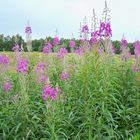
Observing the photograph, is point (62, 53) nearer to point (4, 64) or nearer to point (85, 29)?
point (4, 64)

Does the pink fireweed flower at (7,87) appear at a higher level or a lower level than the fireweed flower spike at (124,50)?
lower

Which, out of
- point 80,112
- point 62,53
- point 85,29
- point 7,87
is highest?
point 85,29

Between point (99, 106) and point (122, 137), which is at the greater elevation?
point (99, 106)

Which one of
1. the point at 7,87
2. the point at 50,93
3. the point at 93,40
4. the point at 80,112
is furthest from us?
the point at 7,87

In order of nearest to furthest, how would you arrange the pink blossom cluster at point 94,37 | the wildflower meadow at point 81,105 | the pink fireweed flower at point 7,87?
the wildflower meadow at point 81,105
the pink blossom cluster at point 94,37
the pink fireweed flower at point 7,87

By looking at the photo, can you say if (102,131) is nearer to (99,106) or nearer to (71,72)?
(99,106)

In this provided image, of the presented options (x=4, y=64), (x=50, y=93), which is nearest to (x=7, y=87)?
(x=4, y=64)

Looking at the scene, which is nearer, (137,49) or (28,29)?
(28,29)

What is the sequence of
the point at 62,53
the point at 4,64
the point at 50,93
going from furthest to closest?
the point at 62,53 < the point at 4,64 < the point at 50,93

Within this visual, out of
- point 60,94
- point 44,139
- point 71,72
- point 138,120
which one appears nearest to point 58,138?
point 44,139

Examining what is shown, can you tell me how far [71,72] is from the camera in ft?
25.8

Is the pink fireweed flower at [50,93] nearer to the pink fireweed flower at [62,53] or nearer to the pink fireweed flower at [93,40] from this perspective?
the pink fireweed flower at [93,40]

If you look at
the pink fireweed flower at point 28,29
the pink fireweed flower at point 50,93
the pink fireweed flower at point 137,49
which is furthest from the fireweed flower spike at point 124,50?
the pink fireweed flower at point 50,93

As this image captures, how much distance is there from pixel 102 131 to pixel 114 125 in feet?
0.66
